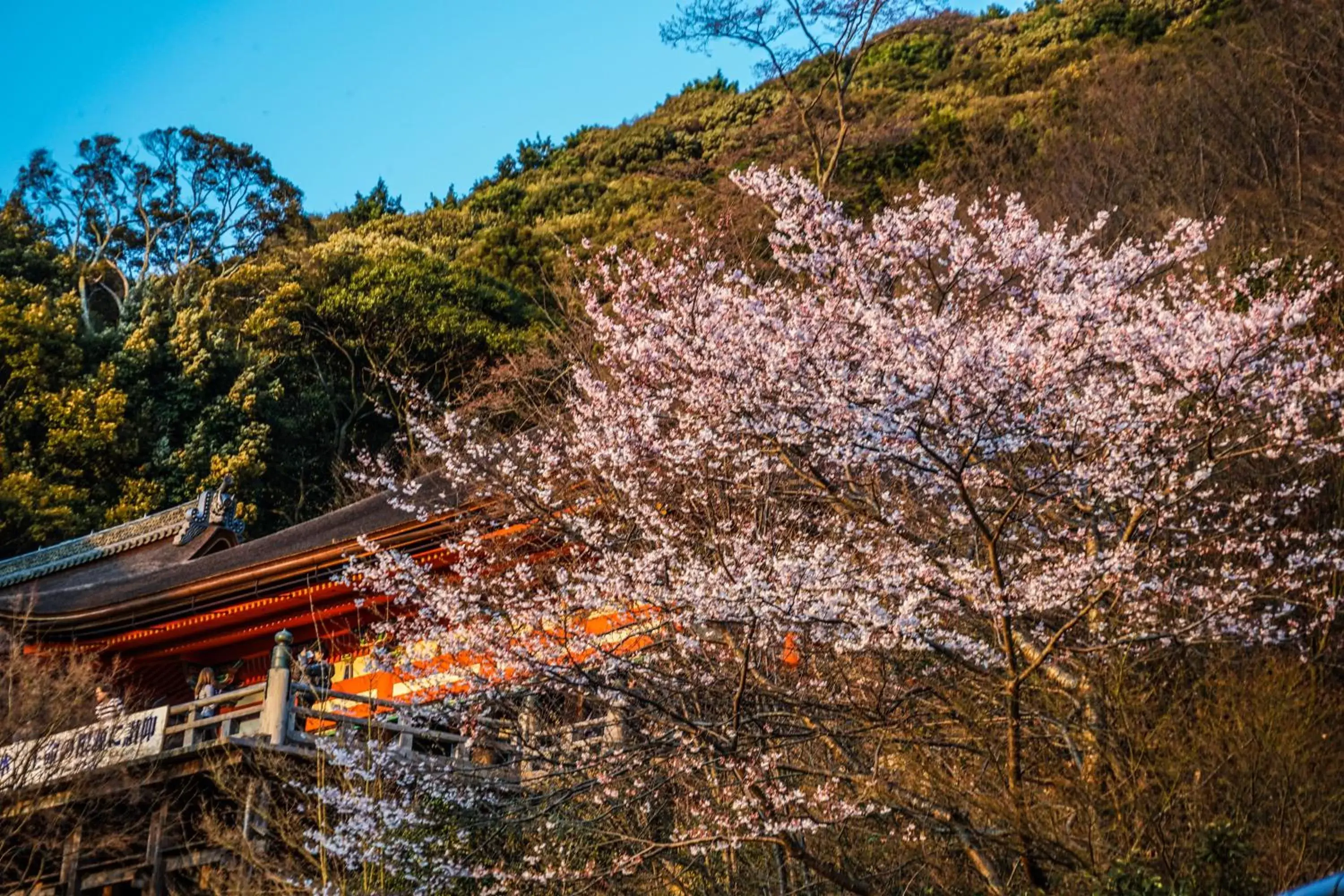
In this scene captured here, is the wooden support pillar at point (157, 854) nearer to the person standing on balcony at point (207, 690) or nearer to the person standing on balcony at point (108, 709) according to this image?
the person standing on balcony at point (108, 709)

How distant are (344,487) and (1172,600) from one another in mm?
→ 19127

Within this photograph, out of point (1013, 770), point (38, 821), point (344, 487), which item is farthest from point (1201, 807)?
point (344, 487)

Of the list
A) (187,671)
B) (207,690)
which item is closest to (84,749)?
(207,690)

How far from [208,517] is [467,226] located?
15219 mm

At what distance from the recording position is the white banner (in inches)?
406

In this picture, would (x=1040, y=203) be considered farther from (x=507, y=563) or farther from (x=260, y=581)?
(x=260, y=581)

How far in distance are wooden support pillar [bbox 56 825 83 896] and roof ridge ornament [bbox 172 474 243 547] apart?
7.83 meters

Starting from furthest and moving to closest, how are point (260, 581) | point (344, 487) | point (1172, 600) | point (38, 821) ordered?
point (344, 487) → point (260, 581) → point (38, 821) → point (1172, 600)

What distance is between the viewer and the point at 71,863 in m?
10.4

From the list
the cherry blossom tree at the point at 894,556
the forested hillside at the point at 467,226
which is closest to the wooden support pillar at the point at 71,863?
the cherry blossom tree at the point at 894,556

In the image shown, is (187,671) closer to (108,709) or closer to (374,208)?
(108,709)

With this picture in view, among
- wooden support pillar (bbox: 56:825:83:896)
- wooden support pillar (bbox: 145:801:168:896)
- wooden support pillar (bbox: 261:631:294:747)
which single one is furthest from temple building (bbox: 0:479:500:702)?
wooden support pillar (bbox: 56:825:83:896)

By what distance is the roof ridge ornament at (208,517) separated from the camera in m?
17.8

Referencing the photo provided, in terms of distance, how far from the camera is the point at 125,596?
13.9 m
